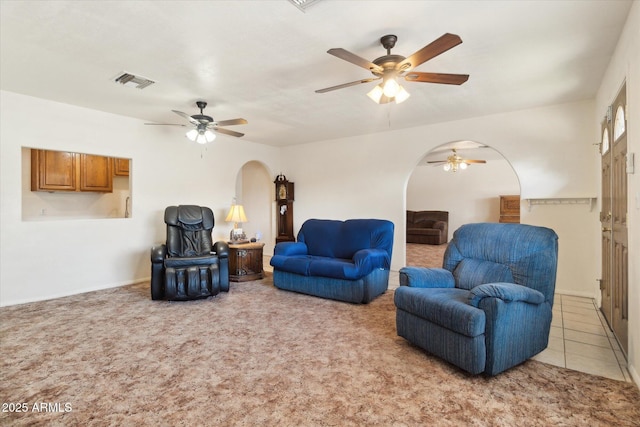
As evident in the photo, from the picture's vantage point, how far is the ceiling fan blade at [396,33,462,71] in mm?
1944

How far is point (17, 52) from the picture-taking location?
107 inches

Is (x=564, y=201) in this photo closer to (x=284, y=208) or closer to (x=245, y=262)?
(x=245, y=262)

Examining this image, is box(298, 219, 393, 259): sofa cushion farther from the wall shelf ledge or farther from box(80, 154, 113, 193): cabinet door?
box(80, 154, 113, 193): cabinet door

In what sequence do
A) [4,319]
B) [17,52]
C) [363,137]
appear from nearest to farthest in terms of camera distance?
[17,52] → [4,319] → [363,137]

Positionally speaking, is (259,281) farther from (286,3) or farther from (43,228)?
(286,3)

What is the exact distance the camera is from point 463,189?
32.0 feet

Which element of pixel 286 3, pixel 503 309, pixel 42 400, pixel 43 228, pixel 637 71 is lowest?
pixel 42 400

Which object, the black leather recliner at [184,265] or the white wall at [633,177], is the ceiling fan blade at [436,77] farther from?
the black leather recliner at [184,265]

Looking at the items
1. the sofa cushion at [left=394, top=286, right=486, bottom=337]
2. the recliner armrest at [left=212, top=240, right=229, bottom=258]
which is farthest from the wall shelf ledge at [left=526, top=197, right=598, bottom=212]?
the recliner armrest at [left=212, top=240, right=229, bottom=258]

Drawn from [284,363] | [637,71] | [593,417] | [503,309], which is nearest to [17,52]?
[284,363]

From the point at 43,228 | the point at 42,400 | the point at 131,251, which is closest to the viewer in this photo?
the point at 42,400

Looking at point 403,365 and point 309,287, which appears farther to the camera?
point 309,287

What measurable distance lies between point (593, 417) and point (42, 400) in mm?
3157

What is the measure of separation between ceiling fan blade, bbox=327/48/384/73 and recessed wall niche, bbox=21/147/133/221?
393 centimetres
